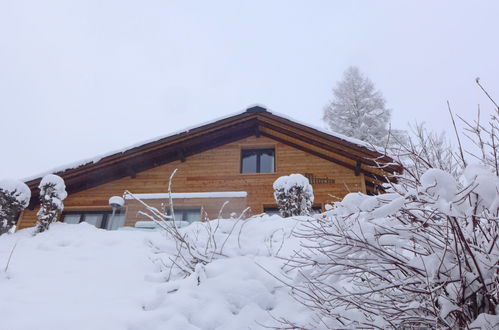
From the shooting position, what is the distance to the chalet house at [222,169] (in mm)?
10336

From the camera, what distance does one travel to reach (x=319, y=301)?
2.22 meters

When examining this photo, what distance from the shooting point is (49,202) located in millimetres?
7395

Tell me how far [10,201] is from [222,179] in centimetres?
539

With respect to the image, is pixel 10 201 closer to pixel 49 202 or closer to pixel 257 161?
pixel 49 202

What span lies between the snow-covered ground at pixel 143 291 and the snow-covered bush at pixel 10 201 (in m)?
2.30

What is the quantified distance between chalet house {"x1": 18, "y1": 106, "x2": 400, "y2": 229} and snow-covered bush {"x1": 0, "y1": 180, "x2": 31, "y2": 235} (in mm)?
2619

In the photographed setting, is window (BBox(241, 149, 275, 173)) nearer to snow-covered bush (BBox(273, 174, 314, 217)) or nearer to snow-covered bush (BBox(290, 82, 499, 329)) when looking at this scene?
snow-covered bush (BBox(273, 174, 314, 217))

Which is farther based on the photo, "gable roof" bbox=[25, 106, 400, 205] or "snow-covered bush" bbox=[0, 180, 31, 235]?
"gable roof" bbox=[25, 106, 400, 205]

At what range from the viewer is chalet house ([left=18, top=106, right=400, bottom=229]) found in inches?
407

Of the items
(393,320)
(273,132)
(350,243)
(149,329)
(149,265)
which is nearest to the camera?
(393,320)

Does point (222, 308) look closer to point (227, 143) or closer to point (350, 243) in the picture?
point (350, 243)

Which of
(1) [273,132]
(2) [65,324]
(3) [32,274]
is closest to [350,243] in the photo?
(2) [65,324]

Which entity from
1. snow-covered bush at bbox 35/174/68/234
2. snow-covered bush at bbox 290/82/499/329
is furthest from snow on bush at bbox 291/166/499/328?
snow-covered bush at bbox 35/174/68/234

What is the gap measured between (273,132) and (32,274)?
339 inches
